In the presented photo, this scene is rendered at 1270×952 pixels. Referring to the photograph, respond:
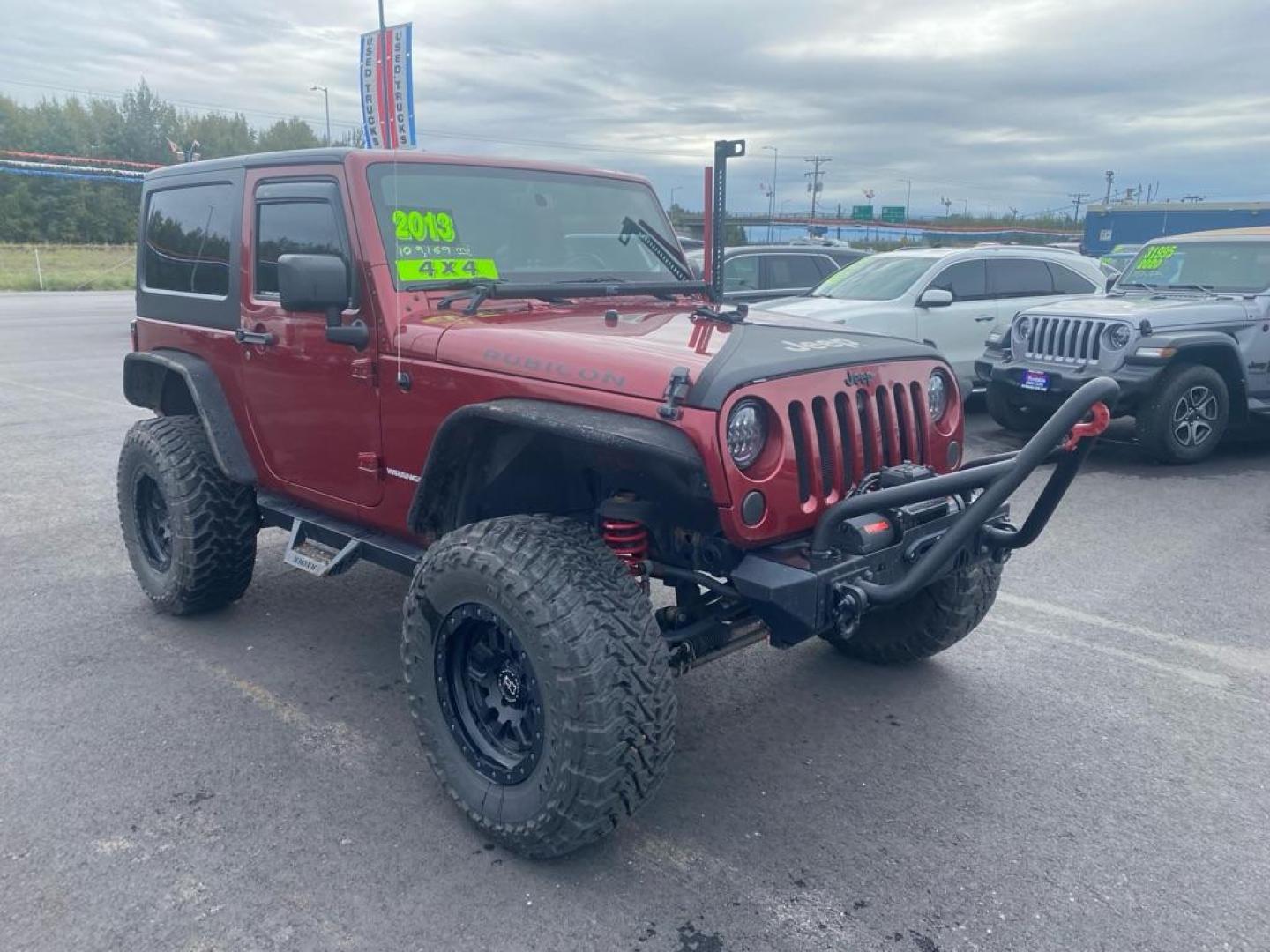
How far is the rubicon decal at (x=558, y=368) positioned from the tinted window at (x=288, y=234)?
3.03 ft

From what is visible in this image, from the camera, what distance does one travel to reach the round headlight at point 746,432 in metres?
2.79

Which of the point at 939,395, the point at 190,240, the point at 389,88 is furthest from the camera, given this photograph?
the point at 389,88

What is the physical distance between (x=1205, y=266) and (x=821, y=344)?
24.5 ft

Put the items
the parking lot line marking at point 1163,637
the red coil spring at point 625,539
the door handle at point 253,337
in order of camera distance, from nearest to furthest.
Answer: the red coil spring at point 625,539 < the door handle at point 253,337 < the parking lot line marking at point 1163,637

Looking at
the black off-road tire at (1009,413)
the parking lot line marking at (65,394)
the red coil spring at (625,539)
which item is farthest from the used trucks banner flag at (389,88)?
the red coil spring at (625,539)

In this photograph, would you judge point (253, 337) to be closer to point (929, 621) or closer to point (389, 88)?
point (929, 621)

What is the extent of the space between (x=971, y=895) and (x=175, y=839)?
2363 millimetres

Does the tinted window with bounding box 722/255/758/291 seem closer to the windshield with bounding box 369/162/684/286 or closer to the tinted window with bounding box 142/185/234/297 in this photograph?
the windshield with bounding box 369/162/684/286

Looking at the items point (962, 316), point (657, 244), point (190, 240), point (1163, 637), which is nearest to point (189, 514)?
point (190, 240)

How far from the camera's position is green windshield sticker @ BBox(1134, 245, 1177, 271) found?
941 centimetres

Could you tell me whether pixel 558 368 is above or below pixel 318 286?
below

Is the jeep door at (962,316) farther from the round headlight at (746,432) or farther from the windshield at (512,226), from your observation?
the round headlight at (746,432)

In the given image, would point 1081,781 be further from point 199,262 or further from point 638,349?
point 199,262

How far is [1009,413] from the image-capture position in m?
9.16
